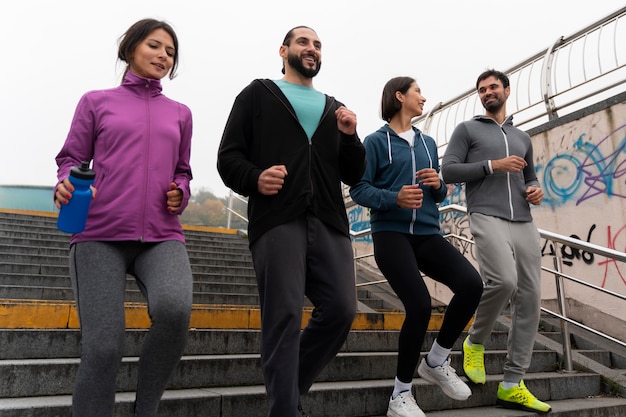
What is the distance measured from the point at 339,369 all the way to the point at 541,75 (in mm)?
4358

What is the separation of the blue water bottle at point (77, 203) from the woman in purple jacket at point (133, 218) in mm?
27

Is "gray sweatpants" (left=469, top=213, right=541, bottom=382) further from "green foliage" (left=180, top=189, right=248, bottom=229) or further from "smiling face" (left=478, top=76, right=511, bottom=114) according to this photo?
"green foliage" (left=180, top=189, right=248, bottom=229)

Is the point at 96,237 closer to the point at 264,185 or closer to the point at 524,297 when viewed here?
the point at 264,185

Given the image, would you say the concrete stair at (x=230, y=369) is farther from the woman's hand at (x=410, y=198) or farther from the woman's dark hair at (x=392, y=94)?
the woman's dark hair at (x=392, y=94)

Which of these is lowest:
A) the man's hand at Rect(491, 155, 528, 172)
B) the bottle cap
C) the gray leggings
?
the gray leggings

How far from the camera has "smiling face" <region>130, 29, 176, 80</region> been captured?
213 cm

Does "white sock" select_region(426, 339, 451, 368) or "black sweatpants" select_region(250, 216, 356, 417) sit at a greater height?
"black sweatpants" select_region(250, 216, 356, 417)

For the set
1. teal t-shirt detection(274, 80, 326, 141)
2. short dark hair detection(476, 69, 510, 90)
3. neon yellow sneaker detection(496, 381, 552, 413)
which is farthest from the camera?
short dark hair detection(476, 69, 510, 90)

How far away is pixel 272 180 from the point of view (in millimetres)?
2000

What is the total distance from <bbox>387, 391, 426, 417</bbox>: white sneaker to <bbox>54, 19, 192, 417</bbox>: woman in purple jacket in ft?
4.31

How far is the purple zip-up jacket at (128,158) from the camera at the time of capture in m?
1.89

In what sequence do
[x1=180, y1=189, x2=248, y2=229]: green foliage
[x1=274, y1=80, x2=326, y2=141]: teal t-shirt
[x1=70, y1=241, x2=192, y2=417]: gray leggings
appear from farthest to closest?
[x1=180, y1=189, x2=248, y2=229]: green foliage
[x1=274, y1=80, x2=326, y2=141]: teal t-shirt
[x1=70, y1=241, x2=192, y2=417]: gray leggings

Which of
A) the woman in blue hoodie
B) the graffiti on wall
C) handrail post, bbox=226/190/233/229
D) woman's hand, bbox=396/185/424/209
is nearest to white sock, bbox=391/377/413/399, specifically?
the woman in blue hoodie

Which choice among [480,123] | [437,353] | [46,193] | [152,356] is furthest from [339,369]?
[46,193]
